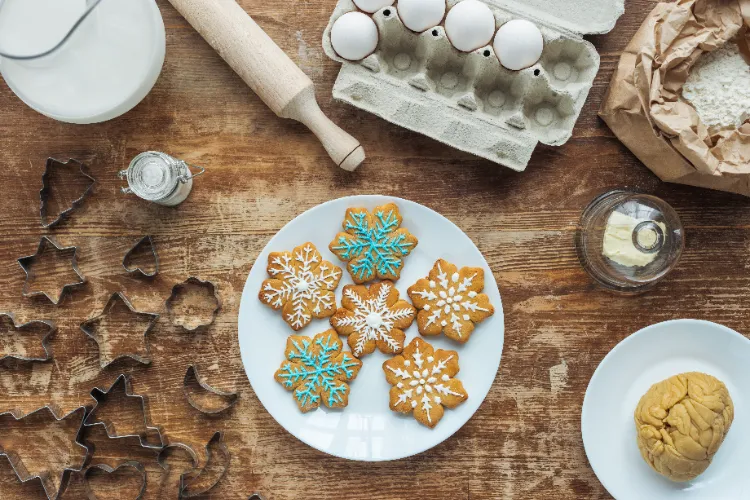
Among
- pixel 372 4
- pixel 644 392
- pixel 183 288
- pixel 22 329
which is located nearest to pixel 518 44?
pixel 372 4

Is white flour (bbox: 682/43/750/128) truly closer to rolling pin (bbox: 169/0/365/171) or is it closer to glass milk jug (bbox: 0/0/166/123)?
rolling pin (bbox: 169/0/365/171)

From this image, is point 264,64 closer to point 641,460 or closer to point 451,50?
point 451,50

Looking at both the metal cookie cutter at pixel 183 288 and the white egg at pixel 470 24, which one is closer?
the white egg at pixel 470 24

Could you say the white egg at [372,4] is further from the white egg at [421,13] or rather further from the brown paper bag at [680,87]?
the brown paper bag at [680,87]

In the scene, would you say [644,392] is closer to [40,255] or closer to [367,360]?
[367,360]

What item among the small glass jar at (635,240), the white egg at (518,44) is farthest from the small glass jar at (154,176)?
the small glass jar at (635,240)

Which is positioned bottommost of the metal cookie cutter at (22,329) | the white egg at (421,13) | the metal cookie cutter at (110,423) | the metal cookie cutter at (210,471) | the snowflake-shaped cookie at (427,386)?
the metal cookie cutter at (210,471)
